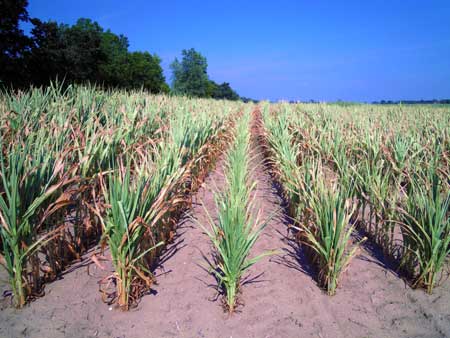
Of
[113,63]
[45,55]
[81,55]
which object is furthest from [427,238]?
[113,63]

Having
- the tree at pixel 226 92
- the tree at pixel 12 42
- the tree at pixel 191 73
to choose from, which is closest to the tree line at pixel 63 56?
the tree at pixel 12 42

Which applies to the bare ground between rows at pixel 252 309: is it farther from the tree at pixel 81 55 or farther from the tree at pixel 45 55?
the tree at pixel 81 55

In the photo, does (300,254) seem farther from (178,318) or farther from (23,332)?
(23,332)

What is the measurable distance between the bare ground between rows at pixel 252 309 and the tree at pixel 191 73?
46446 mm

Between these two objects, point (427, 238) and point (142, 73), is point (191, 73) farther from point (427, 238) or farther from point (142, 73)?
point (427, 238)

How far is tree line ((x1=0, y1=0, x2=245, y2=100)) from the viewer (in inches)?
618

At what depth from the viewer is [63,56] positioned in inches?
817

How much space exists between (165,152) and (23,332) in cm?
→ 152

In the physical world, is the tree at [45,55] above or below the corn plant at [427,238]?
above

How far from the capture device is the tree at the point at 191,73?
155 ft

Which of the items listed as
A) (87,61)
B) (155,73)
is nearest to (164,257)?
(87,61)

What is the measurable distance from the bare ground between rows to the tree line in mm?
5028

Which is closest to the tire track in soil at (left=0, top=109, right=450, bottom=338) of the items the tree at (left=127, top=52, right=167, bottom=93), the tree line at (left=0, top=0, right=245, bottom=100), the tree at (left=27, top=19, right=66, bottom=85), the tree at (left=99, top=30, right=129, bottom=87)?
the tree line at (left=0, top=0, right=245, bottom=100)

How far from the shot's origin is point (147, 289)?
1.99 m
